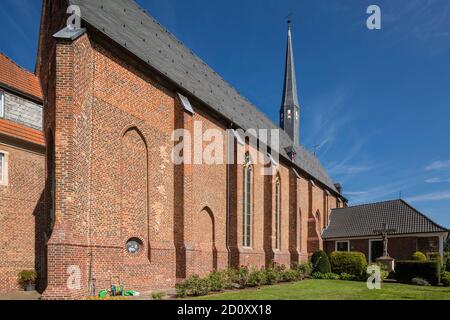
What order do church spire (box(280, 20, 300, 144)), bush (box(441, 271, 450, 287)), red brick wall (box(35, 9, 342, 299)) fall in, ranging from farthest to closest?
church spire (box(280, 20, 300, 144))
bush (box(441, 271, 450, 287))
red brick wall (box(35, 9, 342, 299))

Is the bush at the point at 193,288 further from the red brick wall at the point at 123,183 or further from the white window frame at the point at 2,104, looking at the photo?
the white window frame at the point at 2,104

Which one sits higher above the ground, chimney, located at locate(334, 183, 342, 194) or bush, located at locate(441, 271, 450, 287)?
chimney, located at locate(334, 183, 342, 194)

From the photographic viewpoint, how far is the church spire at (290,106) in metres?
42.2

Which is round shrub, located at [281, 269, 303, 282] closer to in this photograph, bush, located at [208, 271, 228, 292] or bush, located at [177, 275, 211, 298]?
bush, located at [208, 271, 228, 292]

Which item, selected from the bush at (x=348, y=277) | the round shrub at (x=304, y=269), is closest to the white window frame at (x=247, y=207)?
the round shrub at (x=304, y=269)

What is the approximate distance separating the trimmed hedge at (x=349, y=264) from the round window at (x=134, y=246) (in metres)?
15.4

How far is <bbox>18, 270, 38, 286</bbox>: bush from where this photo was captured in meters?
14.8

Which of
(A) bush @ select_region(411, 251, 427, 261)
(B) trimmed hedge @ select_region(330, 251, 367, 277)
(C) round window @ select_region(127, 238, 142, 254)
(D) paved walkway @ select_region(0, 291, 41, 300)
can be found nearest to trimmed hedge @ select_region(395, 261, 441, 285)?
(B) trimmed hedge @ select_region(330, 251, 367, 277)

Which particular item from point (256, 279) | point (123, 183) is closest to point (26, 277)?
point (123, 183)

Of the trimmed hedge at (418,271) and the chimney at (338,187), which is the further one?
the chimney at (338,187)

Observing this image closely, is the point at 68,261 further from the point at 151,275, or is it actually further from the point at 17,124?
the point at 17,124

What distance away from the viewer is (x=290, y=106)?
42.7 m

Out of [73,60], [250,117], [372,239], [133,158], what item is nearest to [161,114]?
[133,158]

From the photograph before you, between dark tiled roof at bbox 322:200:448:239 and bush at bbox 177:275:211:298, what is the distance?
1937 centimetres
